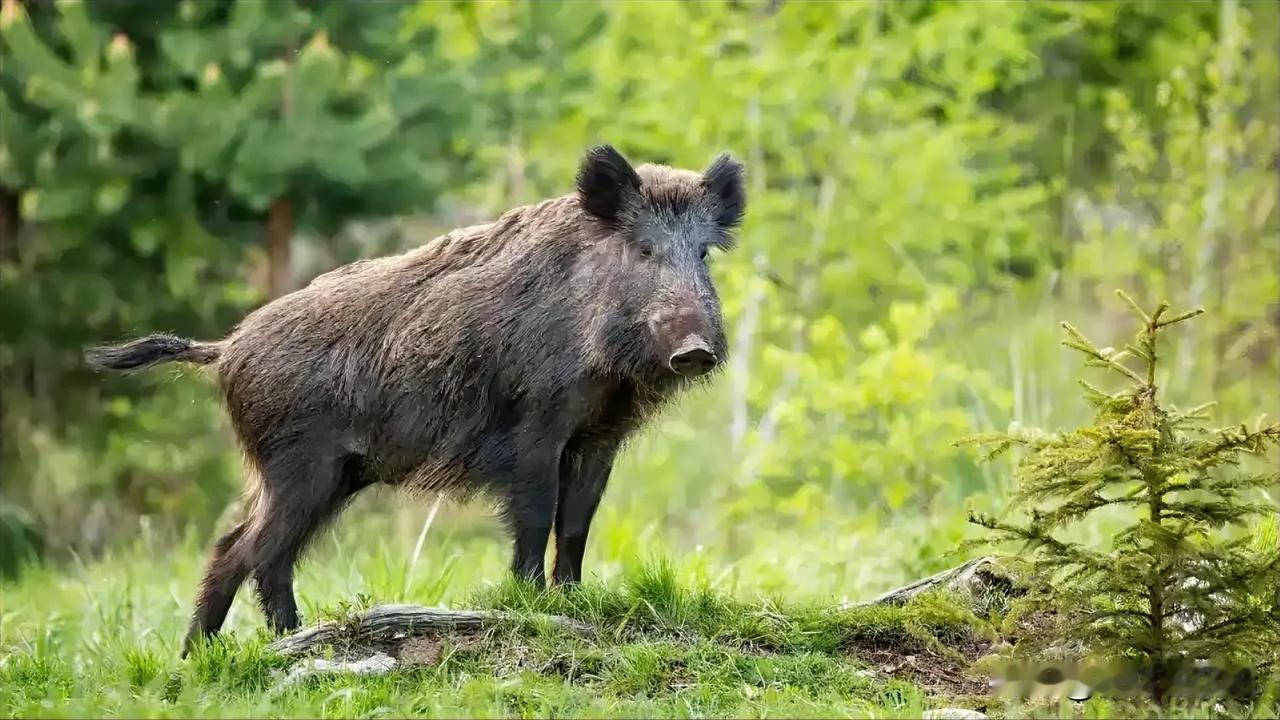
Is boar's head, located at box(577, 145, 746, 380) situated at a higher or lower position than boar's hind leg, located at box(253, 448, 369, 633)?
higher

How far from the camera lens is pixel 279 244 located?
10.4 metres

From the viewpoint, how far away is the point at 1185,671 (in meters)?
4.36

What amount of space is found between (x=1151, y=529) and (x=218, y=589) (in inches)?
145

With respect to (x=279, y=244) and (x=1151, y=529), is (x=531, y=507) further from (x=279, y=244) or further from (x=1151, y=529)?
(x=279, y=244)

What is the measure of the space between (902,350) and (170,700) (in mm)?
5422

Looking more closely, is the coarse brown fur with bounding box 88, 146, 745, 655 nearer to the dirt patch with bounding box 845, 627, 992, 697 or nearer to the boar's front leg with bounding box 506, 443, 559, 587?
the boar's front leg with bounding box 506, 443, 559, 587

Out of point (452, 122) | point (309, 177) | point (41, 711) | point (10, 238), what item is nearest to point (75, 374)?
point (10, 238)

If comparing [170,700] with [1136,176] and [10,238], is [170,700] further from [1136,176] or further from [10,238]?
[1136,176]

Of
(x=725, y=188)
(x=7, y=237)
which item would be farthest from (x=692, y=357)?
(x=7, y=237)

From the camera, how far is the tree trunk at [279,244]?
10375 millimetres

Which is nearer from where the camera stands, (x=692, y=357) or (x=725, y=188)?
(x=692, y=357)

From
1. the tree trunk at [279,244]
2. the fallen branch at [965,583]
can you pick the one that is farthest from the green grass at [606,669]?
the tree trunk at [279,244]

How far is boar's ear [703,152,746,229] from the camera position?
19.2 ft

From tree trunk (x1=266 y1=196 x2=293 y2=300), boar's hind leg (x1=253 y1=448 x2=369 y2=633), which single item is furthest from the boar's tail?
tree trunk (x1=266 y1=196 x2=293 y2=300)
